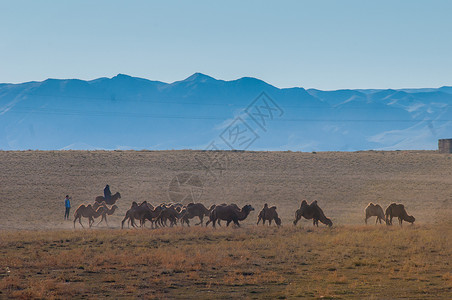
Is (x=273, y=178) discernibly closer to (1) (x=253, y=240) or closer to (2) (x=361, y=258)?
(1) (x=253, y=240)

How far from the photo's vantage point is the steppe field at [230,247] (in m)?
16.9

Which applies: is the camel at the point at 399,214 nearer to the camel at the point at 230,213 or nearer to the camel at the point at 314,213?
the camel at the point at 314,213

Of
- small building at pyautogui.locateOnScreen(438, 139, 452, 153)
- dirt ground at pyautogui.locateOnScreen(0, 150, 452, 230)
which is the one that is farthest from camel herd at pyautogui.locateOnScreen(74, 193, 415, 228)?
small building at pyautogui.locateOnScreen(438, 139, 452, 153)

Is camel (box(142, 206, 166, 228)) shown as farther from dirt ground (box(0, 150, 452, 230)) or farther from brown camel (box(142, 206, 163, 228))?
dirt ground (box(0, 150, 452, 230))

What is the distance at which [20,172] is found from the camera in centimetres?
6353


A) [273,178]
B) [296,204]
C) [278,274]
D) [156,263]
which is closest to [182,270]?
[156,263]

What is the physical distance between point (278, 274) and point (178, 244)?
25.7 feet

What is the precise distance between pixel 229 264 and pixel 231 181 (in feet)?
136

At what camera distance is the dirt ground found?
46.5 meters

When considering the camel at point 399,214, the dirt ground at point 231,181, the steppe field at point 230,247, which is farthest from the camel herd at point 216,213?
the dirt ground at point 231,181

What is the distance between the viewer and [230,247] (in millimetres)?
24688

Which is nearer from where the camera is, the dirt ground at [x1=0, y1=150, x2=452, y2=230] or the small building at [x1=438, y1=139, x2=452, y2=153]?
the dirt ground at [x1=0, y1=150, x2=452, y2=230]

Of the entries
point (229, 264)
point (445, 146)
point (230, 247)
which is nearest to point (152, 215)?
point (230, 247)

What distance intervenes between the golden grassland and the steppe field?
4 centimetres
